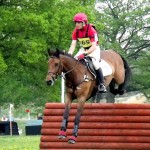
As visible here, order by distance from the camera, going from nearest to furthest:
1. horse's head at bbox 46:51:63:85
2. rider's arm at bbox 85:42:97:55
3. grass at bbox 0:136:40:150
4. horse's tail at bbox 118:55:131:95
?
horse's head at bbox 46:51:63:85 < rider's arm at bbox 85:42:97:55 < horse's tail at bbox 118:55:131:95 < grass at bbox 0:136:40:150

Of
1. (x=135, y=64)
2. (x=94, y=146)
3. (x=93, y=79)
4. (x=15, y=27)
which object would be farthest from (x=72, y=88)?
(x=135, y=64)

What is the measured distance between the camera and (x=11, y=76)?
38.9 metres

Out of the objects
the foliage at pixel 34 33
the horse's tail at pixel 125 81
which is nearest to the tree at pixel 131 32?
the foliage at pixel 34 33

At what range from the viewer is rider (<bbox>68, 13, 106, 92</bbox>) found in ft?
35.1

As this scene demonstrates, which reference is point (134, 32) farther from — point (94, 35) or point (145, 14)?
point (94, 35)

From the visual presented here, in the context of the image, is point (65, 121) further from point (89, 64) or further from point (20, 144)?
point (20, 144)

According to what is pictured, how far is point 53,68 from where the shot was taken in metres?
9.97

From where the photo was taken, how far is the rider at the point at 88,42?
10703mm

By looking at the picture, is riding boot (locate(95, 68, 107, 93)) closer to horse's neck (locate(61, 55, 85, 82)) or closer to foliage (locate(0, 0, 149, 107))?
horse's neck (locate(61, 55, 85, 82))

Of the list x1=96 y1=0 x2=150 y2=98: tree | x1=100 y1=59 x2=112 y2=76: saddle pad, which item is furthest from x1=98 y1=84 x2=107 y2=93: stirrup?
x1=96 y1=0 x2=150 y2=98: tree

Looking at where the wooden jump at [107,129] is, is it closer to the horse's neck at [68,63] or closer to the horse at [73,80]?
the horse at [73,80]

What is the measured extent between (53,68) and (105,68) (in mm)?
1804

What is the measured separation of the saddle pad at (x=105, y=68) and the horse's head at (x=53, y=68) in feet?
4.61

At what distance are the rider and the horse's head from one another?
26.5 inches
